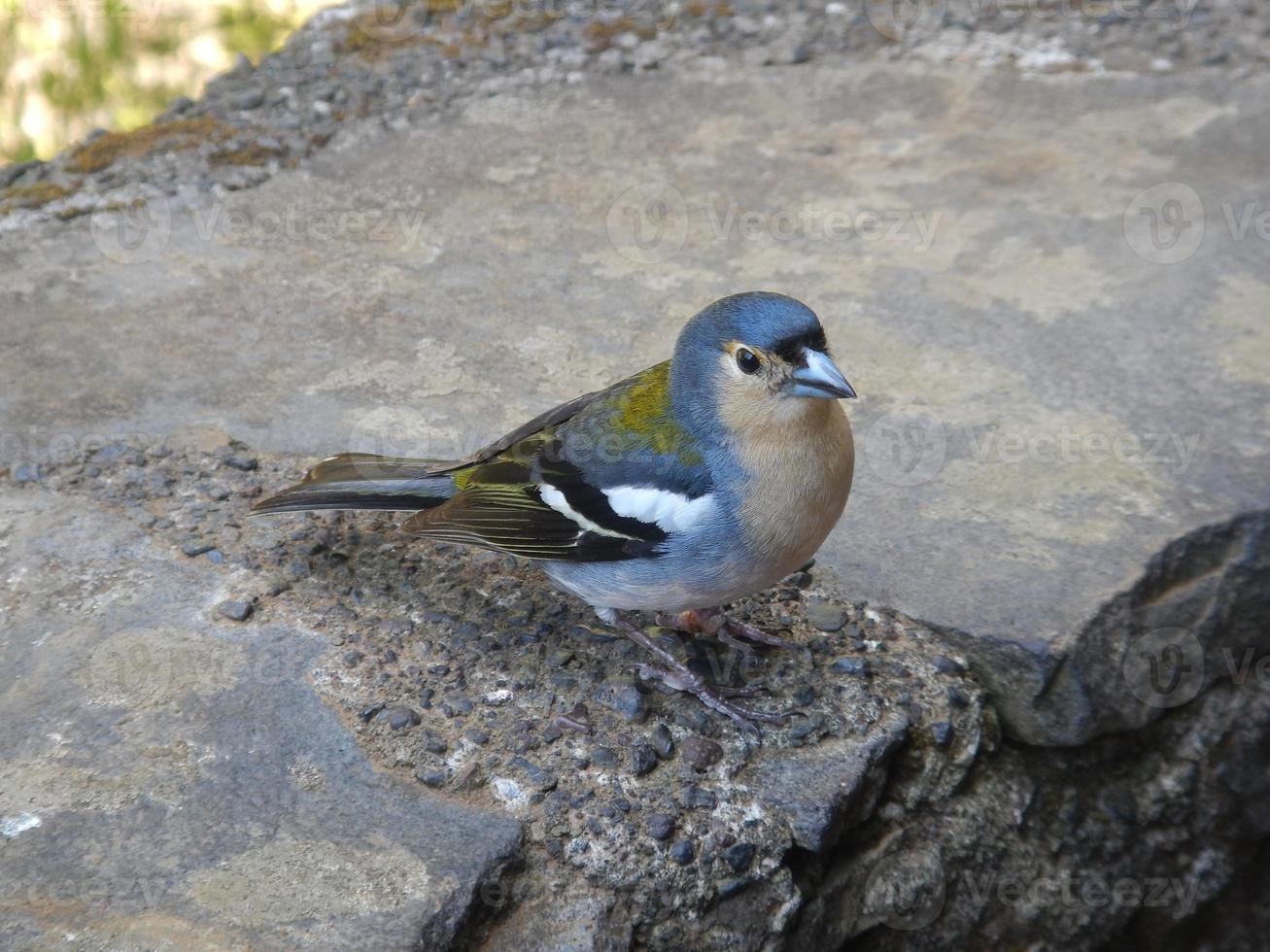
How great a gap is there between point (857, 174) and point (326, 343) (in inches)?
72.6

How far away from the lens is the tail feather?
2.99 metres

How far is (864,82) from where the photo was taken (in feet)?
16.5

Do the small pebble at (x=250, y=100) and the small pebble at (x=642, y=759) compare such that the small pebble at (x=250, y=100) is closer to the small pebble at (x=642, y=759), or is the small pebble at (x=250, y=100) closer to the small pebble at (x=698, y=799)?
the small pebble at (x=642, y=759)

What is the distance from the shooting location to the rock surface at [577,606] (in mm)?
2498

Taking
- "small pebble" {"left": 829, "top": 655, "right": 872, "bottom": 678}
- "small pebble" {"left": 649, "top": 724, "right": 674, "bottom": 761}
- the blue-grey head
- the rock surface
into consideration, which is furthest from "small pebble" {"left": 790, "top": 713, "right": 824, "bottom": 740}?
the blue-grey head

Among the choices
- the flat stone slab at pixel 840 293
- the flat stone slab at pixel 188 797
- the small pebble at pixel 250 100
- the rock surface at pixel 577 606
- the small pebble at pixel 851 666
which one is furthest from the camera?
the small pebble at pixel 250 100

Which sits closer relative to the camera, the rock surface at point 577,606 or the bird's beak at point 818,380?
the rock surface at point 577,606

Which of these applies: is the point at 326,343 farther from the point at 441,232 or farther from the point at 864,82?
the point at 864,82

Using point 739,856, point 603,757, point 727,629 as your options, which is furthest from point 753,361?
point 739,856

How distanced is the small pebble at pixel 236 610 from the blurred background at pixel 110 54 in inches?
153

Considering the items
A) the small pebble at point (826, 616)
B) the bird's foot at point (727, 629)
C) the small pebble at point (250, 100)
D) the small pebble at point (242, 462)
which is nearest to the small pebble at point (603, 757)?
the bird's foot at point (727, 629)

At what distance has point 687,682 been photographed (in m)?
2.83

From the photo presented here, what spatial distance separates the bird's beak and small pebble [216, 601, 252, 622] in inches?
47.3

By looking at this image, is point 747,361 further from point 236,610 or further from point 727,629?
point 236,610
